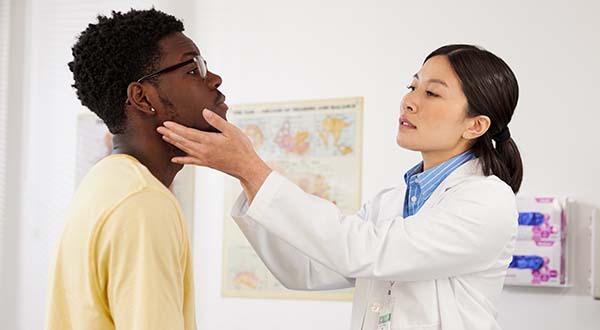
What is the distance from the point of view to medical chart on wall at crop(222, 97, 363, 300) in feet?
10.3

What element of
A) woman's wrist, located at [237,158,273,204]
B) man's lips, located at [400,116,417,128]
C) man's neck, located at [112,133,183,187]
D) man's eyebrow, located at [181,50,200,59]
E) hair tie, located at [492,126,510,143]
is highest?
man's eyebrow, located at [181,50,200,59]

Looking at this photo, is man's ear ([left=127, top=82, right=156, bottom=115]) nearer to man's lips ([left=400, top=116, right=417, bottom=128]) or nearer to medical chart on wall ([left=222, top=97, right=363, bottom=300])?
man's lips ([left=400, top=116, right=417, bottom=128])

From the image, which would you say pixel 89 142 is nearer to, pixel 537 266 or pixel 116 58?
pixel 537 266

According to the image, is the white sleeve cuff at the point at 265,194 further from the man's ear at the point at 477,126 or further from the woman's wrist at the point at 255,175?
the man's ear at the point at 477,126

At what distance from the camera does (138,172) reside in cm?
130

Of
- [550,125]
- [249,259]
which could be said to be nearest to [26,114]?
[249,259]

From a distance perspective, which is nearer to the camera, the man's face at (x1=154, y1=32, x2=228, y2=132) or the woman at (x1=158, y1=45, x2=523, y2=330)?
the man's face at (x1=154, y1=32, x2=228, y2=132)

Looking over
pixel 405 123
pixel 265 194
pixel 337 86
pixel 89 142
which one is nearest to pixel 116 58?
pixel 265 194

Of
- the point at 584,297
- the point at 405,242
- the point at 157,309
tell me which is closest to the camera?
the point at 157,309

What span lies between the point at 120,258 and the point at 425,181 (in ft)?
2.50

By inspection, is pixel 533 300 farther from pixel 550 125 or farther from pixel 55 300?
pixel 55 300

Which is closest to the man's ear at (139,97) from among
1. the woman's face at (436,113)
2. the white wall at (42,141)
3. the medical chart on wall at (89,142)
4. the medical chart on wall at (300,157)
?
the woman's face at (436,113)

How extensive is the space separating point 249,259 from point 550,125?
4.21 ft

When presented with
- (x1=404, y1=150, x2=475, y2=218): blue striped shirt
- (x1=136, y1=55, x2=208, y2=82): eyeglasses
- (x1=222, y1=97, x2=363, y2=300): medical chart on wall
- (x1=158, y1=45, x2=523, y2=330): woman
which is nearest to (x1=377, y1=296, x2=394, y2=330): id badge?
(x1=158, y1=45, x2=523, y2=330): woman
